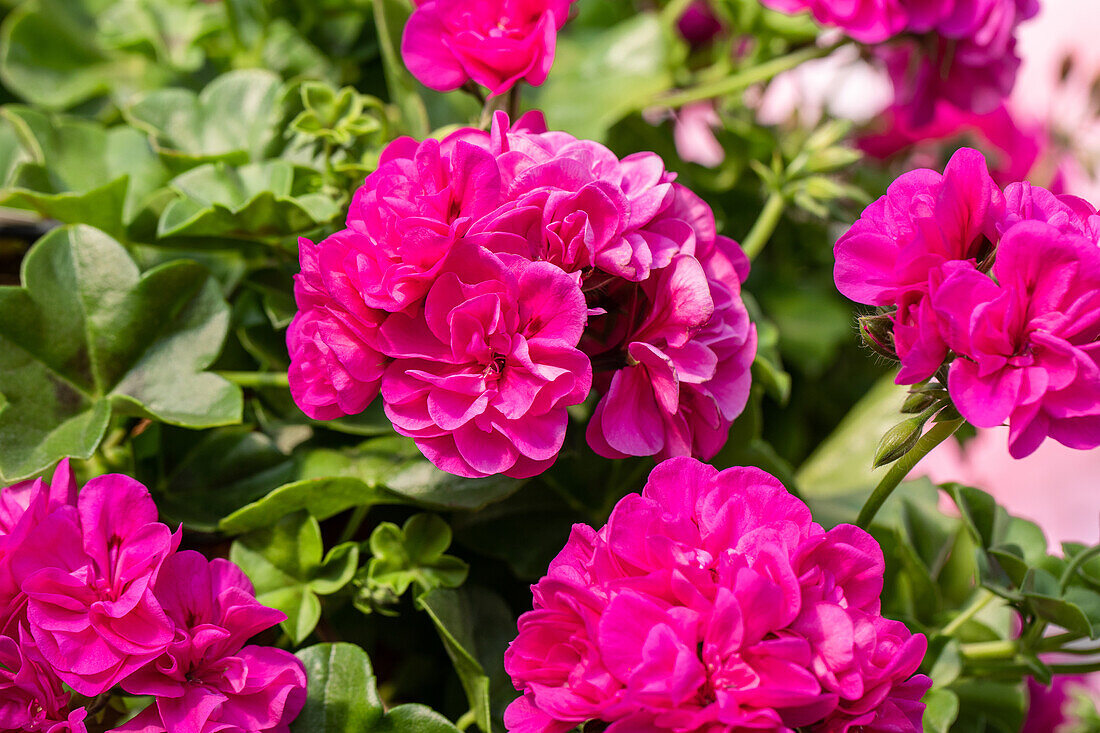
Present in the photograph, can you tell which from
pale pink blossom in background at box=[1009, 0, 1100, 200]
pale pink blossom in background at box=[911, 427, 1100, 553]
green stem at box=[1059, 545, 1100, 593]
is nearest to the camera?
green stem at box=[1059, 545, 1100, 593]

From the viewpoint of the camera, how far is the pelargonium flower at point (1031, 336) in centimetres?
29

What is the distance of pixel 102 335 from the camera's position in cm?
44

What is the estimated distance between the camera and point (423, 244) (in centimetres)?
33

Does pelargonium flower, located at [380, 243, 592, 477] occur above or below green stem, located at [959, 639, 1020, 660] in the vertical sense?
above

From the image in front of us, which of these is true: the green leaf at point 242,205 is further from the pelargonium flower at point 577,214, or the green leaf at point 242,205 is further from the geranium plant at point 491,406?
the pelargonium flower at point 577,214

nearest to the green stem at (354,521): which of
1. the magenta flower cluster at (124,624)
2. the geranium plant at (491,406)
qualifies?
the geranium plant at (491,406)

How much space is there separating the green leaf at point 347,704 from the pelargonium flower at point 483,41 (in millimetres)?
244

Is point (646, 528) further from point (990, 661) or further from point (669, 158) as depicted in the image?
point (669, 158)

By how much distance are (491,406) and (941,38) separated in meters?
0.42

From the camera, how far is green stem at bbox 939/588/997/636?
0.45m

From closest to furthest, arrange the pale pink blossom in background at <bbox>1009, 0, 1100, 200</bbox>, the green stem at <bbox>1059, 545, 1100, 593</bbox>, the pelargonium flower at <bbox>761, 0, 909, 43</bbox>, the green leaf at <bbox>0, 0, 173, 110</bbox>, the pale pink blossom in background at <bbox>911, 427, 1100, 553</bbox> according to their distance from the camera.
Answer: the green stem at <bbox>1059, 545, 1100, 593</bbox> → the pelargonium flower at <bbox>761, 0, 909, 43</bbox> → the green leaf at <bbox>0, 0, 173, 110</bbox> → the pale pink blossom in background at <bbox>1009, 0, 1100, 200</bbox> → the pale pink blossom in background at <bbox>911, 427, 1100, 553</bbox>

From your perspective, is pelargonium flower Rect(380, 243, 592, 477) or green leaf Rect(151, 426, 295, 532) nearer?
pelargonium flower Rect(380, 243, 592, 477)

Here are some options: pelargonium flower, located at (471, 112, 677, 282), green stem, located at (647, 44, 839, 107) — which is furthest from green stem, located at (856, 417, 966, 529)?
green stem, located at (647, 44, 839, 107)

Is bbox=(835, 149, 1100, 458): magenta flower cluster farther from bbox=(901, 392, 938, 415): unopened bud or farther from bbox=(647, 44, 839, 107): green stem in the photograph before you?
bbox=(647, 44, 839, 107): green stem
